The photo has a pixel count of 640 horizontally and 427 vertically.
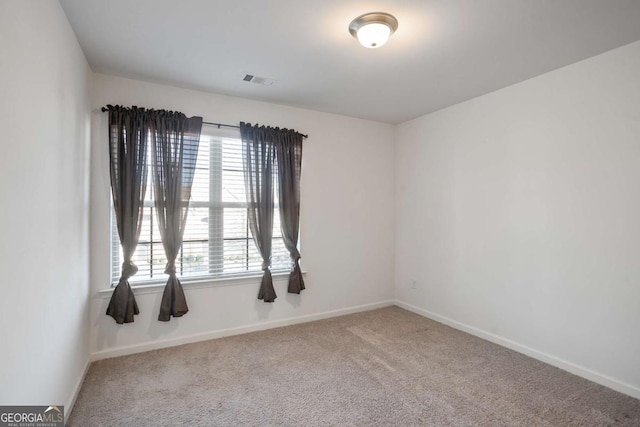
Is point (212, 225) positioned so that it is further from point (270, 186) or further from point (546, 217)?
point (546, 217)

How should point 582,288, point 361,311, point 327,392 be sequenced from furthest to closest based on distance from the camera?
point 361,311, point 582,288, point 327,392

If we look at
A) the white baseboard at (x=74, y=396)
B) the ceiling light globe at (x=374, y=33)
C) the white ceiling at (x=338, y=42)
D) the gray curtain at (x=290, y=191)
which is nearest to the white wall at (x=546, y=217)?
the white ceiling at (x=338, y=42)

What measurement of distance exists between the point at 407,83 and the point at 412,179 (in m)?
1.50

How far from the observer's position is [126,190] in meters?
2.89

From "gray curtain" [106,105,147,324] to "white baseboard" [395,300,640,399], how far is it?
3.34m

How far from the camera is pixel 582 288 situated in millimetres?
2631

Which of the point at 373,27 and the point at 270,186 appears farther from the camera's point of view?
the point at 270,186

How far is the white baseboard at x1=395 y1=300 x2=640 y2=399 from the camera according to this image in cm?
239

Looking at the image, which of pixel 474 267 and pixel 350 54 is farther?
pixel 474 267

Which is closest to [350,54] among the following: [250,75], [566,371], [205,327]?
[250,75]

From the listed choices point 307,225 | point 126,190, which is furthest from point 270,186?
point 126,190

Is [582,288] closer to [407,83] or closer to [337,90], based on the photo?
[407,83]

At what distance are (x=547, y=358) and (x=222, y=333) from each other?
3105 mm

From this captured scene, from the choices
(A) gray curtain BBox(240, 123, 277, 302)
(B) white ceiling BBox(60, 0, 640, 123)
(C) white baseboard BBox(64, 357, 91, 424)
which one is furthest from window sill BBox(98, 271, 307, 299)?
(B) white ceiling BBox(60, 0, 640, 123)
